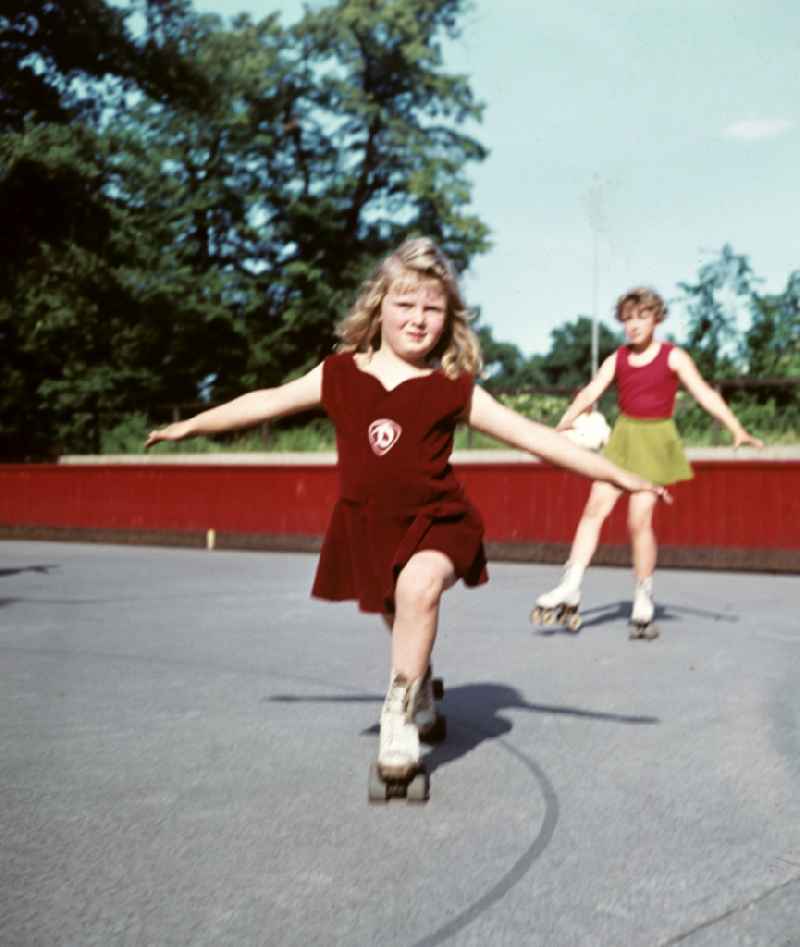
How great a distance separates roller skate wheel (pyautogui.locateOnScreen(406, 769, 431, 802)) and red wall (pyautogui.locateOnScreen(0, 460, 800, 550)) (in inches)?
378

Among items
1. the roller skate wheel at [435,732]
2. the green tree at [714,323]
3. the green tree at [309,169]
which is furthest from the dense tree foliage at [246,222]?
the roller skate wheel at [435,732]

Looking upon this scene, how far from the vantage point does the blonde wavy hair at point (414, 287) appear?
4.19 m

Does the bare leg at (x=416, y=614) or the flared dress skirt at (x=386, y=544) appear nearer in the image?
the bare leg at (x=416, y=614)

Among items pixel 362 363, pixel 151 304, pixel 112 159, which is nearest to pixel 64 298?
pixel 151 304

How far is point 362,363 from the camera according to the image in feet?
14.1

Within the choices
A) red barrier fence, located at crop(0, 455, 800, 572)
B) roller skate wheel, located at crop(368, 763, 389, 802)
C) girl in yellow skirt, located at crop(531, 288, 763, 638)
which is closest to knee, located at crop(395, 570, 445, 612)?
roller skate wheel, located at crop(368, 763, 389, 802)

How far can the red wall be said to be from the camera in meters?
12.9

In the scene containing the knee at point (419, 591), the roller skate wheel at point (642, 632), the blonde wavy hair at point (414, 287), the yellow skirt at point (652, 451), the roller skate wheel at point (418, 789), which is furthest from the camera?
the yellow skirt at point (652, 451)

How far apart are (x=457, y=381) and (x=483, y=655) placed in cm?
289

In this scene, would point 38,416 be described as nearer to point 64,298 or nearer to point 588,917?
point 64,298

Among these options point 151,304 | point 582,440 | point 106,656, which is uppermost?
point 151,304

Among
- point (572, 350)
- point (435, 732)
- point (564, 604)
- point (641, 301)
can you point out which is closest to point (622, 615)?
point (564, 604)

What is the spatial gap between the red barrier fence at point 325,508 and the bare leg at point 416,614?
9324mm

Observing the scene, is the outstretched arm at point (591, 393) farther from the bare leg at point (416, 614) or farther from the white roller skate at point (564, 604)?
the bare leg at point (416, 614)
